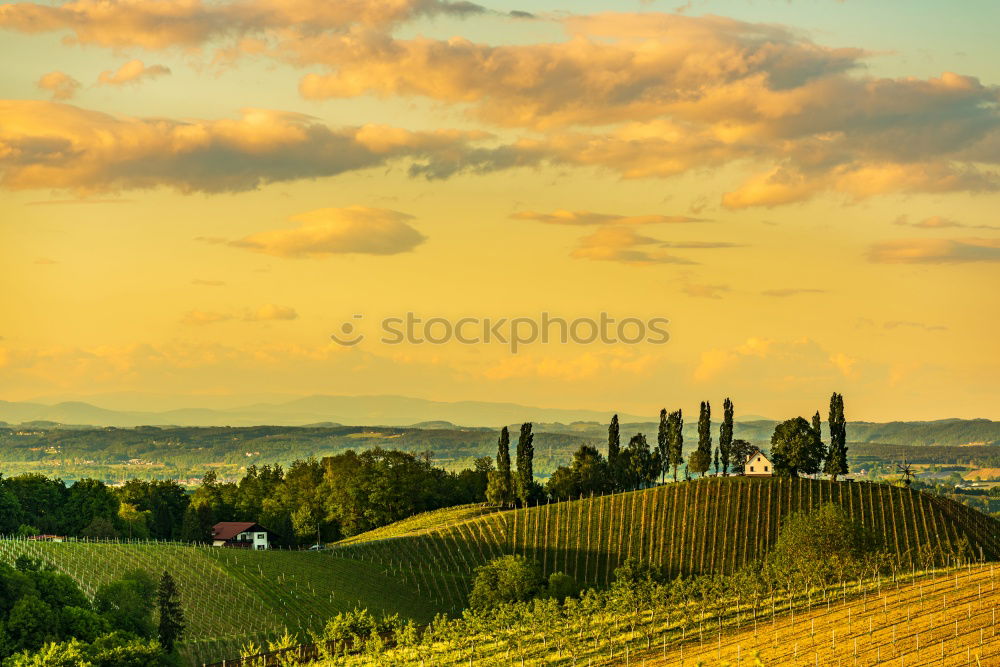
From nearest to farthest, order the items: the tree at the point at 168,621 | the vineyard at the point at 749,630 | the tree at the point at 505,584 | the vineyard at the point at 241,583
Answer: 1. the vineyard at the point at 749,630
2. the tree at the point at 168,621
3. the vineyard at the point at 241,583
4. the tree at the point at 505,584

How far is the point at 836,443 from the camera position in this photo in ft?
634

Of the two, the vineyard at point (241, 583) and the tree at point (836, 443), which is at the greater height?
Answer: the tree at point (836, 443)

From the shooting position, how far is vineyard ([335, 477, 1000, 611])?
16138 centimetres

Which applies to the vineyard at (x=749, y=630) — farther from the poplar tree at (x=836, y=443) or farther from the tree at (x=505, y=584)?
the poplar tree at (x=836, y=443)

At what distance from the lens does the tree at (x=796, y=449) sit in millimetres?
191750

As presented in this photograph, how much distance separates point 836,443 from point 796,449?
24.6 feet

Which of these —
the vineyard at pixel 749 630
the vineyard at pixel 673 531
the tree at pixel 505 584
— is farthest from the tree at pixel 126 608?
the vineyard at pixel 673 531

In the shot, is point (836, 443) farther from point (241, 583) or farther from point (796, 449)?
point (241, 583)

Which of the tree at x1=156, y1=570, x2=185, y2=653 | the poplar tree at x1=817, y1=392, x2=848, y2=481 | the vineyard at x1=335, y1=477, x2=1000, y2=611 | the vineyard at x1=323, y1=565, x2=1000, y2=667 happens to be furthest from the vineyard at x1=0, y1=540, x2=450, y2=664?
the poplar tree at x1=817, y1=392, x2=848, y2=481

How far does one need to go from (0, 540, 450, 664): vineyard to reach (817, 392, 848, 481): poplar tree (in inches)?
3130

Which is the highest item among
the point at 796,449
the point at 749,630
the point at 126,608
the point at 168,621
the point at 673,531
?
the point at 796,449

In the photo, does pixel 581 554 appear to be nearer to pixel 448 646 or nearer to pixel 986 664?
pixel 448 646

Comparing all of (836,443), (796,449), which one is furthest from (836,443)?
(796,449)

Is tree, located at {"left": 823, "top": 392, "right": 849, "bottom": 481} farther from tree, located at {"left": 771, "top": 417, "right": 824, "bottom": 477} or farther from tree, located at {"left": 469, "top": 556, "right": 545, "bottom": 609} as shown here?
tree, located at {"left": 469, "top": 556, "right": 545, "bottom": 609}
